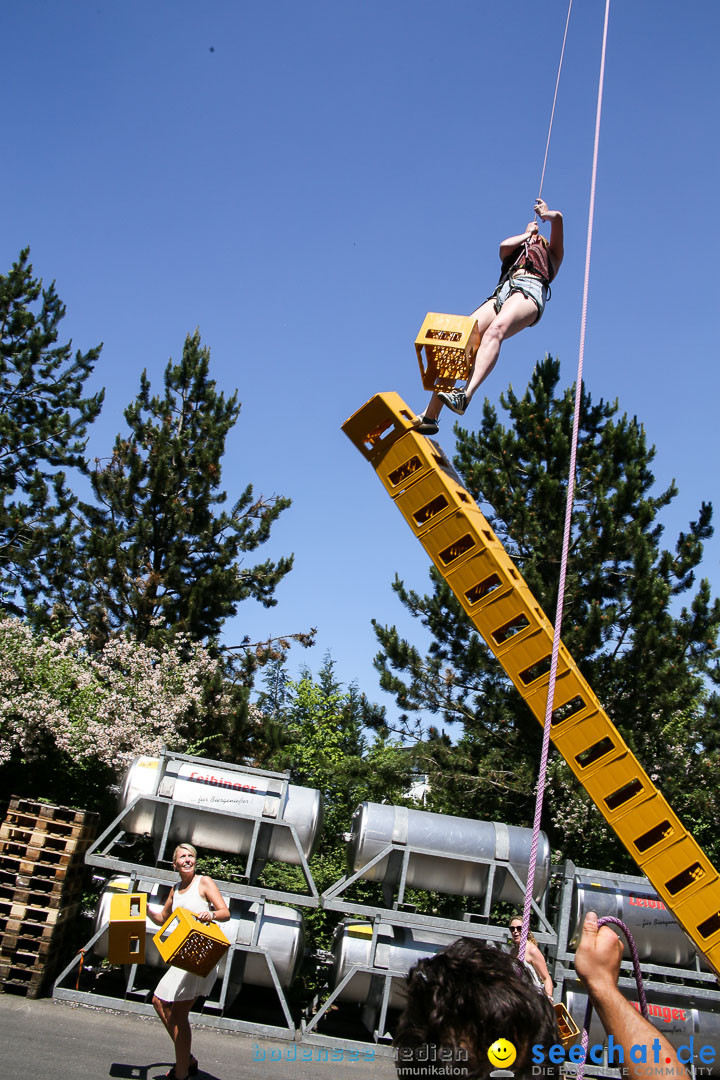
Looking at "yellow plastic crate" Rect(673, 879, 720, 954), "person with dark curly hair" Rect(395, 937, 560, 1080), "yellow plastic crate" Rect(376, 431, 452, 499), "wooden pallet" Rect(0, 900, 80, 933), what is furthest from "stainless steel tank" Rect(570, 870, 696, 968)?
"person with dark curly hair" Rect(395, 937, 560, 1080)

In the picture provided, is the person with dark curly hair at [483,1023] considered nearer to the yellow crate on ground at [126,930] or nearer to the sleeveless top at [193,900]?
the sleeveless top at [193,900]

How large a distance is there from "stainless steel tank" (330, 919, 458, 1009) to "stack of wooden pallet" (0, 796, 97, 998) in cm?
328

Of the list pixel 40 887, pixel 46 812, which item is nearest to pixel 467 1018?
pixel 46 812

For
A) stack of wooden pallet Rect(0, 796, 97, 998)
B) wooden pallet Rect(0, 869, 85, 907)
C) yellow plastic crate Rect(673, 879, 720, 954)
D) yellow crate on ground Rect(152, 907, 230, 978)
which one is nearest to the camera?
yellow crate on ground Rect(152, 907, 230, 978)

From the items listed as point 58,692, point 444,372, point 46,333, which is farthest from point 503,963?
point 46,333

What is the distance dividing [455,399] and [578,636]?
1052cm

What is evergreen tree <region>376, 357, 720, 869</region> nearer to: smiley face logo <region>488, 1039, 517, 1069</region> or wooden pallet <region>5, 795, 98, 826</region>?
wooden pallet <region>5, 795, 98, 826</region>

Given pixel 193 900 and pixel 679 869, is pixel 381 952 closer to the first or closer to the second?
pixel 193 900

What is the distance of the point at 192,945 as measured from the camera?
609 cm

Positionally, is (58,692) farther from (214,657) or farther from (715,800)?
(715,800)

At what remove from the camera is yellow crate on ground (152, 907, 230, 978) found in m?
6.05

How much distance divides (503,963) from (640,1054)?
32 cm

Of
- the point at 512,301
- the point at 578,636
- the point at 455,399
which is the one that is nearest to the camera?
the point at 455,399

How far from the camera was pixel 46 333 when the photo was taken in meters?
24.3
